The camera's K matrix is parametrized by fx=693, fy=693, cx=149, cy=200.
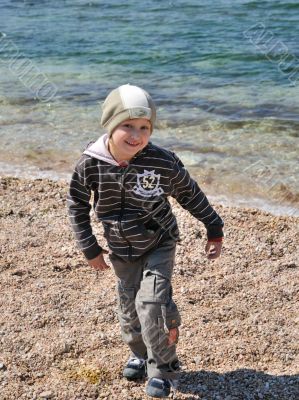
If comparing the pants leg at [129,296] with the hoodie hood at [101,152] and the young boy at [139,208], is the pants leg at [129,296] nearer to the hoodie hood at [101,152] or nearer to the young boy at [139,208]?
the young boy at [139,208]

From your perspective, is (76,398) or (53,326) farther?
(53,326)

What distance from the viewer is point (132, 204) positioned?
139 inches

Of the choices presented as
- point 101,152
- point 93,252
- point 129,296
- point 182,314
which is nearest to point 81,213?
point 93,252

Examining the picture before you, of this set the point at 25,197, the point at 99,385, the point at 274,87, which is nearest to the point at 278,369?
the point at 99,385

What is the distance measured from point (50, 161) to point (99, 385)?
185 inches

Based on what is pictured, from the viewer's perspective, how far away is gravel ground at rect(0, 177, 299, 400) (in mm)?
3879

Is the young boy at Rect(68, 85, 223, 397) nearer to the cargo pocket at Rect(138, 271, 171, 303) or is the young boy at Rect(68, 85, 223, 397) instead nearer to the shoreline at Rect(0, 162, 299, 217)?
the cargo pocket at Rect(138, 271, 171, 303)

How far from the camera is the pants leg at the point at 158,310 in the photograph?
3.46 meters

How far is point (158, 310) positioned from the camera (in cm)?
346

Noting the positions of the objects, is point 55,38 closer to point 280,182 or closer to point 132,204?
point 280,182

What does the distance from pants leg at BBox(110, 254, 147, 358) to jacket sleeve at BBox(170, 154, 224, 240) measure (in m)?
0.42

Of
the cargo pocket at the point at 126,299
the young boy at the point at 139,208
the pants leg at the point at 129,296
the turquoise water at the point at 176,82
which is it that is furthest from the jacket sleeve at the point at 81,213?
the turquoise water at the point at 176,82

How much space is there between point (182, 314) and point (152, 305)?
1125 millimetres

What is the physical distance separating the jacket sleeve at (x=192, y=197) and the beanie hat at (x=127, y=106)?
0.34 meters
